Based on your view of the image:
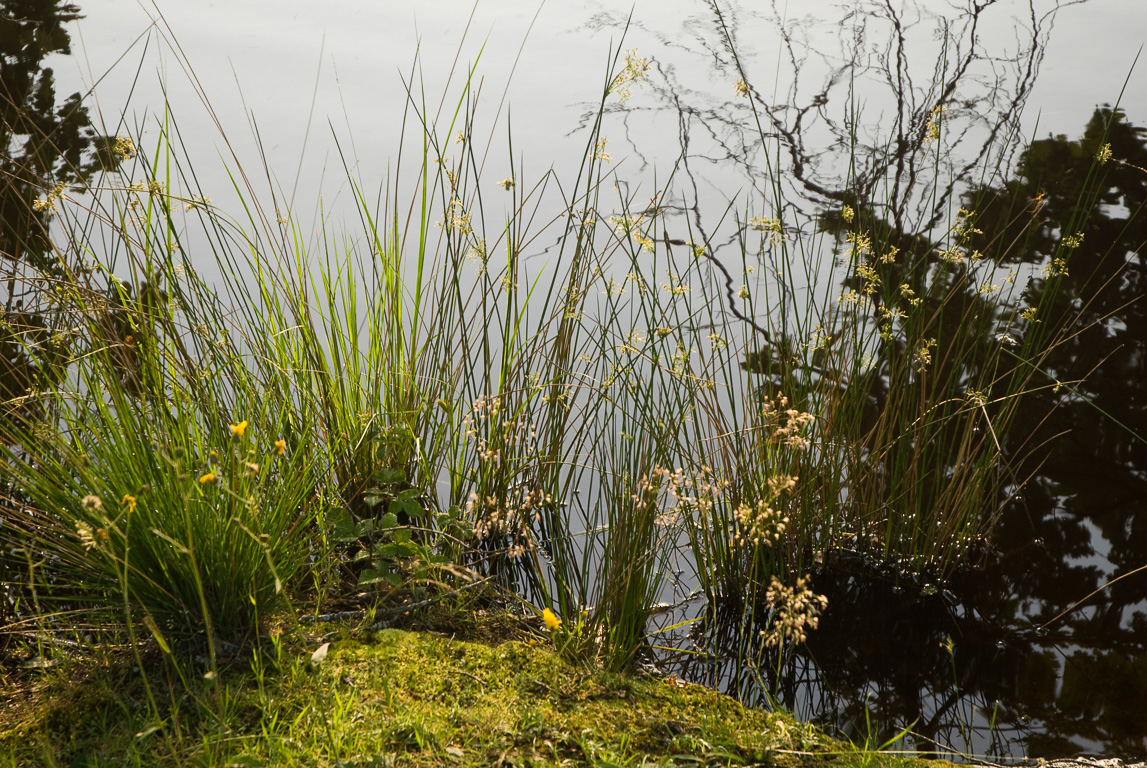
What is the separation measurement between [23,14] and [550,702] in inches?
251

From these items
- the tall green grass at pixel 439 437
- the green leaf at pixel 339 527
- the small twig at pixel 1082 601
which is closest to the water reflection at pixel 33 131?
the tall green grass at pixel 439 437

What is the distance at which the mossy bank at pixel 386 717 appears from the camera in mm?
1272

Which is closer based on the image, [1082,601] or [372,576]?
[372,576]

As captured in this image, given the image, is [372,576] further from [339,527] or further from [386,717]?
[386,717]

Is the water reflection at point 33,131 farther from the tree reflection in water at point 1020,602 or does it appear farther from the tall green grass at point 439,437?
the tree reflection in water at point 1020,602

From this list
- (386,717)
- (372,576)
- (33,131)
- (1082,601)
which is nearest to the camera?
(386,717)

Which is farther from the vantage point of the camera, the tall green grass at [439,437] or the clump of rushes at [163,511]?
the tall green grass at [439,437]

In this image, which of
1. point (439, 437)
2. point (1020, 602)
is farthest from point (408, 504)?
point (1020, 602)

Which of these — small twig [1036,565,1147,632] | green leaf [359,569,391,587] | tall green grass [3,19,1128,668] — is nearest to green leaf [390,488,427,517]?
tall green grass [3,19,1128,668]

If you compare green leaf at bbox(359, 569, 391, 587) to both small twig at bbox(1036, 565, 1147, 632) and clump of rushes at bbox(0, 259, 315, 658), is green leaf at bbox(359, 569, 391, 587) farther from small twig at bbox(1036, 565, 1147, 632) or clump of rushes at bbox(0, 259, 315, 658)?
small twig at bbox(1036, 565, 1147, 632)

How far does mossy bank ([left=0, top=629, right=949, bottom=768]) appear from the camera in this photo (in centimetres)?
127

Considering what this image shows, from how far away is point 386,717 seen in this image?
136 cm

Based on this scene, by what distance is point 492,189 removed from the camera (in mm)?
4703

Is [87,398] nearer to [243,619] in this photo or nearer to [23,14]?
[243,619]
